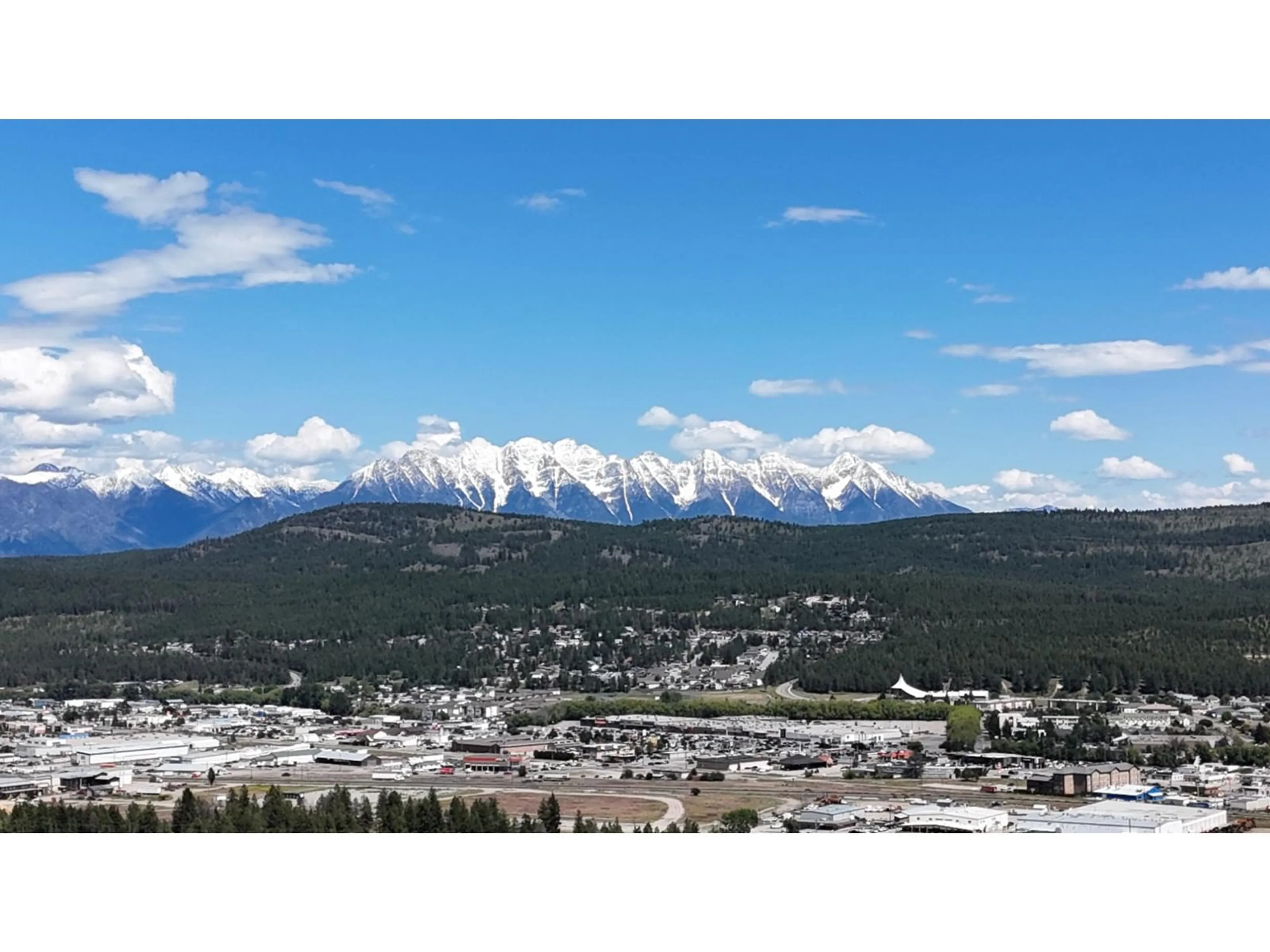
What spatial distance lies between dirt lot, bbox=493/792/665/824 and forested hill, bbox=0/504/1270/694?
1092 inches

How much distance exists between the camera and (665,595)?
85250mm

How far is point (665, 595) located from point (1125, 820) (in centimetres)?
5692

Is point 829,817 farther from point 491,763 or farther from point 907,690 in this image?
point 907,690

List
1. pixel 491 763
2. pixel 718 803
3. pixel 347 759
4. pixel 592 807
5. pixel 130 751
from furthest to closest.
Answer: pixel 130 751 < pixel 347 759 < pixel 491 763 < pixel 718 803 < pixel 592 807

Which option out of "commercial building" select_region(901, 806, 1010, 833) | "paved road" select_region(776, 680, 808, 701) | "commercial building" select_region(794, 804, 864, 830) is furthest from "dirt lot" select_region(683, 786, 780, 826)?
"paved road" select_region(776, 680, 808, 701)

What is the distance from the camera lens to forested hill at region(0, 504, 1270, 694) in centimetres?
6269

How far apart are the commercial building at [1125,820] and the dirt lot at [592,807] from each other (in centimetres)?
742

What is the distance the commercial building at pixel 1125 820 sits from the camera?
28016 millimetres

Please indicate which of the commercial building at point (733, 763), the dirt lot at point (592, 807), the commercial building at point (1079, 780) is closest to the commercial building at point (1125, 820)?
the commercial building at point (1079, 780)

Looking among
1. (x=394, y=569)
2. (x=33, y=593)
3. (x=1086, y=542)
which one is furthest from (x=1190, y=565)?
(x=33, y=593)

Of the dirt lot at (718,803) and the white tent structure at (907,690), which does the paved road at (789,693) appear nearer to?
the white tent structure at (907,690)

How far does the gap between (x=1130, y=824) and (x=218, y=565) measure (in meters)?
81.3

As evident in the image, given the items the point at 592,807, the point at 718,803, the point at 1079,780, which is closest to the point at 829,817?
the point at 718,803

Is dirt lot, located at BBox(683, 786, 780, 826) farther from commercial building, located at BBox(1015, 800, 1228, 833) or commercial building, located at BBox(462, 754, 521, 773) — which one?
commercial building, located at BBox(462, 754, 521, 773)
